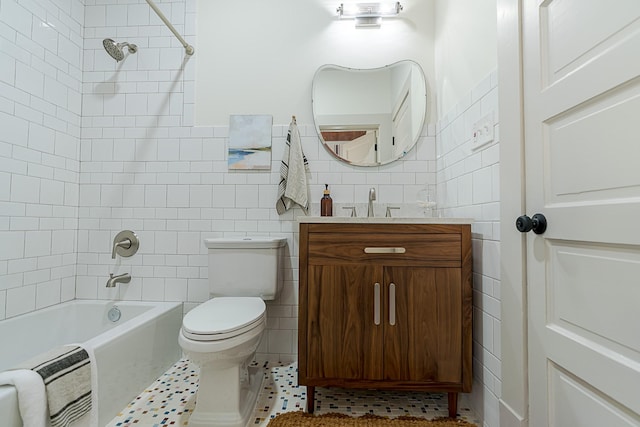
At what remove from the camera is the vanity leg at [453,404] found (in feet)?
4.10

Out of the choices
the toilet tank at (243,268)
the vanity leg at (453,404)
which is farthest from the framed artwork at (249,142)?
the vanity leg at (453,404)

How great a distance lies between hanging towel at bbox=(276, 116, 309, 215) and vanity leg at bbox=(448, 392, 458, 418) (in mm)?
1190

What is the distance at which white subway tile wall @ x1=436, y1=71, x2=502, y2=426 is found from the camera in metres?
1.13

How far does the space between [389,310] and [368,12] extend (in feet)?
5.94

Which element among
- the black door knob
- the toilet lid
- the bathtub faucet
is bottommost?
the toilet lid

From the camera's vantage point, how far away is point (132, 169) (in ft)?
6.25

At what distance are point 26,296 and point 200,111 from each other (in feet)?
4.75

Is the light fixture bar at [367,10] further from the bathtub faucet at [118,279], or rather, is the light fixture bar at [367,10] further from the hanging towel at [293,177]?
the bathtub faucet at [118,279]

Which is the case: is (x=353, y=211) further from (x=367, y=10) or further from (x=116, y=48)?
(x=116, y=48)

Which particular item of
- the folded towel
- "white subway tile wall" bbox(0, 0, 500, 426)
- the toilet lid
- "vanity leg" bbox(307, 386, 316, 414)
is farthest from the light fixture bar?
the folded towel

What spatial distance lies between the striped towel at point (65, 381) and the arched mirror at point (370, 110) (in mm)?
1550

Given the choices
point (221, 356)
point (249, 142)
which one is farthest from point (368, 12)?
point (221, 356)

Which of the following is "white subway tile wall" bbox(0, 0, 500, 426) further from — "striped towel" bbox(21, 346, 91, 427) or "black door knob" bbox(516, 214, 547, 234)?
"striped towel" bbox(21, 346, 91, 427)

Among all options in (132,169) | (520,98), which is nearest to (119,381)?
(132,169)
